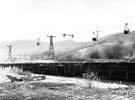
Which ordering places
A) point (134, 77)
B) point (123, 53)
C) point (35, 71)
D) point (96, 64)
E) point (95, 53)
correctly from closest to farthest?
1. point (134, 77)
2. point (96, 64)
3. point (35, 71)
4. point (123, 53)
5. point (95, 53)

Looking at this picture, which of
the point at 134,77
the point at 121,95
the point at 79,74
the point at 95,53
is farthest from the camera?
the point at 95,53

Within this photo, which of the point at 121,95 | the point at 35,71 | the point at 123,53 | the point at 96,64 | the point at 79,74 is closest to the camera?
the point at 121,95

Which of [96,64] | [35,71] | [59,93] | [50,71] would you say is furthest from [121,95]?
[35,71]

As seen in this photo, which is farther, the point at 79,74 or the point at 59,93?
the point at 79,74

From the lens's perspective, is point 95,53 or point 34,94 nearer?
point 34,94

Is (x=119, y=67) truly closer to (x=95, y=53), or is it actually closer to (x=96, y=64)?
(x=96, y=64)

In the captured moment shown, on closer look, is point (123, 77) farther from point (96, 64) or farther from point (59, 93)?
point (59, 93)

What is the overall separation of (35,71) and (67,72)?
28.4 ft

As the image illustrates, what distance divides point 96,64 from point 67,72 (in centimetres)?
607

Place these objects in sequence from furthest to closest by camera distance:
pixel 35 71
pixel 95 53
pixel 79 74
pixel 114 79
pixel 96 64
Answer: pixel 95 53, pixel 35 71, pixel 79 74, pixel 96 64, pixel 114 79

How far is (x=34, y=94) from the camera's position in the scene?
16750mm

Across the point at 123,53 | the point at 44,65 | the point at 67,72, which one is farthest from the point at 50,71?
the point at 123,53

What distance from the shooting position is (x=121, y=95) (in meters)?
16.0

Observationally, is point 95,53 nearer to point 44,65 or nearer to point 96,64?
point 44,65
